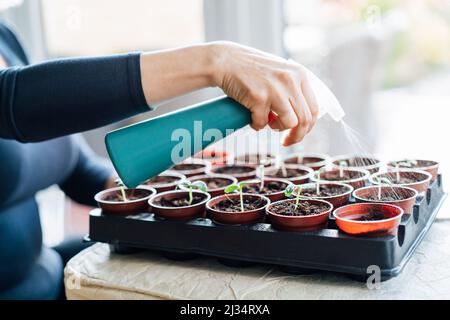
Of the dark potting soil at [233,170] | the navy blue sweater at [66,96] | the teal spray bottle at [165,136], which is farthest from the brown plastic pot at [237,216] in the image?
the dark potting soil at [233,170]

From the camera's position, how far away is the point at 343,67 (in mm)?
1818

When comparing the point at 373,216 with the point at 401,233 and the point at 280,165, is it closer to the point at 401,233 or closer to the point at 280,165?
the point at 401,233

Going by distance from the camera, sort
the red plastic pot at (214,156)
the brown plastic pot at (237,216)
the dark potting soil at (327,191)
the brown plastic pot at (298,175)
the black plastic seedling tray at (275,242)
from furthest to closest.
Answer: the red plastic pot at (214,156) → the brown plastic pot at (298,175) → the dark potting soil at (327,191) → the brown plastic pot at (237,216) → the black plastic seedling tray at (275,242)

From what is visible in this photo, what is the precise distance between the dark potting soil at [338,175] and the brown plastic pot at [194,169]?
28 centimetres

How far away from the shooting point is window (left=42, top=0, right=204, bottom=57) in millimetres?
1928

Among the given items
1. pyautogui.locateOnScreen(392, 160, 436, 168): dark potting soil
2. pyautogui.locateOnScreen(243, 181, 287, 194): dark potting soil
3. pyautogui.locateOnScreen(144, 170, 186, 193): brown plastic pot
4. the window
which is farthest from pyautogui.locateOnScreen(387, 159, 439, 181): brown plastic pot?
the window

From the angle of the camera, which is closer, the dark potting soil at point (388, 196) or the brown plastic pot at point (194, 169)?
the dark potting soil at point (388, 196)

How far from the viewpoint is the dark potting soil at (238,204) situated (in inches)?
35.9

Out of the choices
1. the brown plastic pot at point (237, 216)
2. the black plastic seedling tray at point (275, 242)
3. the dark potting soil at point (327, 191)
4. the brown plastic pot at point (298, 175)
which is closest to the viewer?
the black plastic seedling tray at point (275, 242)

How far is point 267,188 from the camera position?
1.05 m

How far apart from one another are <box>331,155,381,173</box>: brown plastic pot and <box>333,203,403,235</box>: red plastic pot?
275mm

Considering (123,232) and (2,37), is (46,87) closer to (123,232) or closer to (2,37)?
(123,232)

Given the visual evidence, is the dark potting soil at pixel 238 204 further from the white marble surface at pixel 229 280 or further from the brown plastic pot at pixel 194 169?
the brown plastic pot at pixel 194 169

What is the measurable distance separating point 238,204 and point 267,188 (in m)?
0.13
